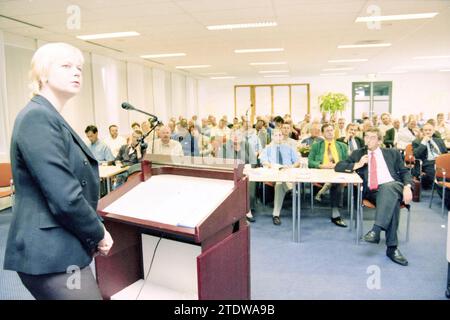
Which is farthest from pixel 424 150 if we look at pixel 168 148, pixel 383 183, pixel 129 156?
pixel 129 156

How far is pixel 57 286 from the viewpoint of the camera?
131cm

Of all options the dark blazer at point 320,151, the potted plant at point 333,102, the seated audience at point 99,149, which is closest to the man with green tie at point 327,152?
the dark blazer at point 320,151

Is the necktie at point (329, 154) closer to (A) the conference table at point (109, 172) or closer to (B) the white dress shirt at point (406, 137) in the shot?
(A) the conference table at point (109, 172)

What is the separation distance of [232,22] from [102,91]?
435 cm

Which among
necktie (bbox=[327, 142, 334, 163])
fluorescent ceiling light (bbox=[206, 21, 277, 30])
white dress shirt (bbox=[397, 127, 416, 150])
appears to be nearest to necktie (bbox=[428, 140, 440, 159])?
white dress shirt (bbox=[397, 127, 416, 150])

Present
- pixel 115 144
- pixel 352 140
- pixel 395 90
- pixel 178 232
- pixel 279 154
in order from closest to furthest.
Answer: pixel 178 232
pixel 279 154
pixel 352 140
pixel 115 144
pixel 395 90

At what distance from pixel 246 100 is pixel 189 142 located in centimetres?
954

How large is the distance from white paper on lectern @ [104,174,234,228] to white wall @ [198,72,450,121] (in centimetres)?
1474

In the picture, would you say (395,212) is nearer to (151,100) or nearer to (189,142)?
(189,142)

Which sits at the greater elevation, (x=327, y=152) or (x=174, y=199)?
(x=174, y=199)

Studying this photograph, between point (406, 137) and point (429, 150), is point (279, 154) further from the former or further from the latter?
point (406, 137)

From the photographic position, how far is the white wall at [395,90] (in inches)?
611
